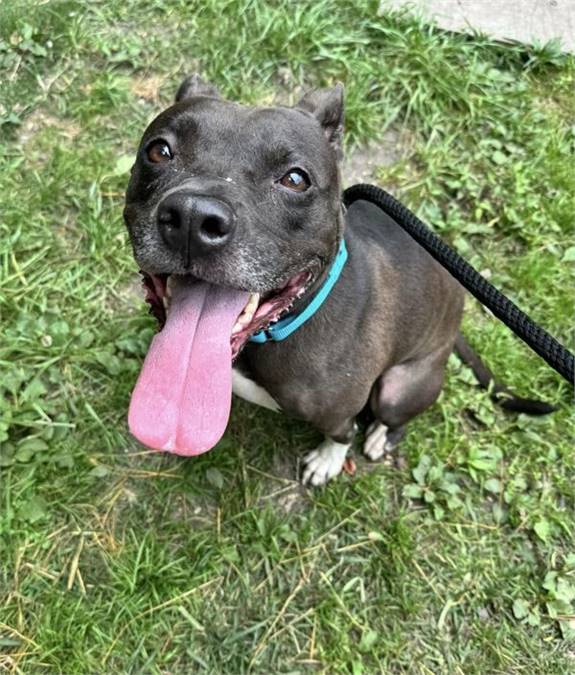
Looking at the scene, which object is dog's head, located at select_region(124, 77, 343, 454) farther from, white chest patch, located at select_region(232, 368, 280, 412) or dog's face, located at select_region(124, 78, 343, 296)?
white chest patch, located at select_region(232, 368, 280, 412)

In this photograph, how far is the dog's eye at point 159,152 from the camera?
8.68ft

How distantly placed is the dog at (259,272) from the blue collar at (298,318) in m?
0.01

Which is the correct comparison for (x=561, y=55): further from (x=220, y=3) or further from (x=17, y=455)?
(x=17, y=455)

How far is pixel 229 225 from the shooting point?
91.0 inches

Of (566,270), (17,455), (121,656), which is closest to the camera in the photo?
(121,656)

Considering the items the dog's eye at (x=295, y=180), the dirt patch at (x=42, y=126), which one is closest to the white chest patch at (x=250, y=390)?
the dog's eye at (x=295, y=180)

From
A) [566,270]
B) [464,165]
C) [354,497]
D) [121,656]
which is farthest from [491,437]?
[121,656]

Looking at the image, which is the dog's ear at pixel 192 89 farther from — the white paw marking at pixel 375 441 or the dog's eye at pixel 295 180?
the white paw marking at pixel 375 441

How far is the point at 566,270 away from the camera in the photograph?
458 cm

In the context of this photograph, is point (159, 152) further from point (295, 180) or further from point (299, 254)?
point (299, 254)

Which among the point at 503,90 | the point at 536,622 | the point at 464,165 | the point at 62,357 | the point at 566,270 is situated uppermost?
the point at 503,90

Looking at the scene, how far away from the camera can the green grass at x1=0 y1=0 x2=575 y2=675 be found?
3.58 meters

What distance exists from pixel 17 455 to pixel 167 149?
6.41 ft

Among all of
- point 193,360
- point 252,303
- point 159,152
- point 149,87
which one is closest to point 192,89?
point 159,152
